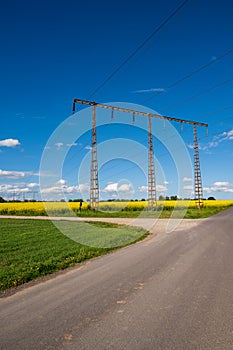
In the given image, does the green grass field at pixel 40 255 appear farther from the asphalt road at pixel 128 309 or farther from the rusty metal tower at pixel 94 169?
the rusty metal tower at pixel 94 169

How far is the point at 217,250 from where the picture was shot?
30.7 ft

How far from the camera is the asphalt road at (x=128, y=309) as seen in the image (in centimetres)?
363

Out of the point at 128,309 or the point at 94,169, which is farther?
the point at 94,169

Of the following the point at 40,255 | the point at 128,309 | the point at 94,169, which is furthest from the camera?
the point at 94,169

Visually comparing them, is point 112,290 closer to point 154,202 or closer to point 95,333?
point 95,333

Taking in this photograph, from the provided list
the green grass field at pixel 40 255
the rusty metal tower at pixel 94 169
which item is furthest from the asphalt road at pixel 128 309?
the rusty metal tower at pixel 94 169

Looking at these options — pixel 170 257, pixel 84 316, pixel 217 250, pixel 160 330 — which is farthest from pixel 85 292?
pixel 217 250

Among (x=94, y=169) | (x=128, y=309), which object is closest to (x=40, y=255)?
(x=128, y=309)

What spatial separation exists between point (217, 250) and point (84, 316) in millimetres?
6217

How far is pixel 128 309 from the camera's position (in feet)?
15.3

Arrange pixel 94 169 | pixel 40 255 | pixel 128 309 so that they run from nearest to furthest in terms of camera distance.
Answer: pixel 128 309 < pixel 40 255 < pixel 94 169

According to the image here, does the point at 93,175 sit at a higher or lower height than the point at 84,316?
higher

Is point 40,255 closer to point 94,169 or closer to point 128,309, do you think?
point 128,309

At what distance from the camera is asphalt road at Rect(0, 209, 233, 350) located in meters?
3.63
